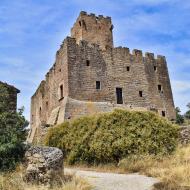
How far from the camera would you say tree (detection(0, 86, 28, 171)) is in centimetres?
1053

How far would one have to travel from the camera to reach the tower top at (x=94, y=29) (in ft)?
112

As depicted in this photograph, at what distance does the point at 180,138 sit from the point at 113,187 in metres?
8.11

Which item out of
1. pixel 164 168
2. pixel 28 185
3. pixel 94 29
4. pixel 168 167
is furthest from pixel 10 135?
pixel 94 29

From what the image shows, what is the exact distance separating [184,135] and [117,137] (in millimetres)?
3847

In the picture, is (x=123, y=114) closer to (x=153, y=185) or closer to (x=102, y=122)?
(x=102, y=122)

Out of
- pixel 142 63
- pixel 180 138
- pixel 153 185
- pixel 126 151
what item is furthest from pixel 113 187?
pixel 142 63

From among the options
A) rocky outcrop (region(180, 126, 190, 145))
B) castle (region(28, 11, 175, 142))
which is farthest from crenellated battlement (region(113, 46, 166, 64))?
rocky outcrop (region(180, 126, 190, 145))

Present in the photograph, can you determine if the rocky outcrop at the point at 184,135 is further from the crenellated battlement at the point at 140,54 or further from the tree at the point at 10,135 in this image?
the crenellated battlement at the point at 140,54

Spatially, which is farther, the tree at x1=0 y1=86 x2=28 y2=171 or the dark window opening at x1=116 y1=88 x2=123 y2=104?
the dark window opening at x1=116 y1=88 x2=123 y2=104

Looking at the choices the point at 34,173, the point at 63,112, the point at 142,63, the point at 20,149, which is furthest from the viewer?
the point at 142,63

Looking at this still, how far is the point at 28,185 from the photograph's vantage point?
8758 millimetres

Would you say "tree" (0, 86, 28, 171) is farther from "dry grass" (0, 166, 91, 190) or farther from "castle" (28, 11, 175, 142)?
"castle" (28, 11, 175, 142)

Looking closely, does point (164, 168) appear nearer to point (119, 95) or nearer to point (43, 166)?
point (43, 166)

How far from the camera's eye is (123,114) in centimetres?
1580
